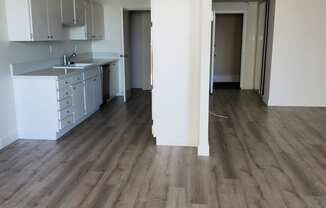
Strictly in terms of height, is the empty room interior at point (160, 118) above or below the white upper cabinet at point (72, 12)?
below

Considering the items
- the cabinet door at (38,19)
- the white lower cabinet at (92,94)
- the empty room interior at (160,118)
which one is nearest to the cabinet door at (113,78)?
the empty room interior at (160,118)

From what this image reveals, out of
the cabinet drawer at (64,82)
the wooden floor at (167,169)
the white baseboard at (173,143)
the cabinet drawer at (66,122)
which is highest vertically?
the cabinet drawer at (64,82)

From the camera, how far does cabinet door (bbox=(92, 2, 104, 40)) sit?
6.82m

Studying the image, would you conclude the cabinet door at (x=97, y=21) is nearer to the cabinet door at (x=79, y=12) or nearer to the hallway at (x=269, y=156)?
the cabinet door at (x=79, y=12)

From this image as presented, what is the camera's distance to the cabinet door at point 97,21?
6.82 metres

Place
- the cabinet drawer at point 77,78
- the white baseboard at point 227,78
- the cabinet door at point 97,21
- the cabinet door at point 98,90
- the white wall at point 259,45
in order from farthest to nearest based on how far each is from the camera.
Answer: the white baseboard at point 227,78, the white wall at point 259,45, the cabinet door at point 97,21, the cabinet door at point 98,90, the cabinet drawer at point 77,78

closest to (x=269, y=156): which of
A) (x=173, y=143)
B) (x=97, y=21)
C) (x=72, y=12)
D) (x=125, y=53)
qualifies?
(x=173, y=143)

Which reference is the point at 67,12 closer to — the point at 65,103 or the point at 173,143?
the point at 65,103

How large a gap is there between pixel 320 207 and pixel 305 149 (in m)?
1.51

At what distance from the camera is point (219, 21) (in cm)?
951

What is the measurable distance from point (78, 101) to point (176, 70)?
1948mm

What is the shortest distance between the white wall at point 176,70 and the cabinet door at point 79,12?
2365 millimetres

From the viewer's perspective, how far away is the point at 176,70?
413 cm

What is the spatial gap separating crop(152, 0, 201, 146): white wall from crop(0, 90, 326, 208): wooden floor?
28cm
